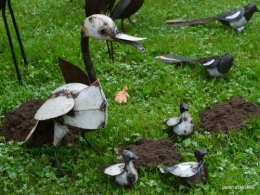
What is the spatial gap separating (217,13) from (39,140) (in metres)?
3.99

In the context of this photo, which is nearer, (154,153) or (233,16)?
(154,153)

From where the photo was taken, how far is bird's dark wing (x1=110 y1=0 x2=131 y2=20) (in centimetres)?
496

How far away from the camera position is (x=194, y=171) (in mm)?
3215

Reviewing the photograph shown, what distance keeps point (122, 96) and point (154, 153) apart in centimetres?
115

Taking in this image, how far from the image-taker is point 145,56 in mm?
5434

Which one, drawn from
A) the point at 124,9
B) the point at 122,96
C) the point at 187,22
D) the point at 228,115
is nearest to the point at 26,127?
the point at 122,96

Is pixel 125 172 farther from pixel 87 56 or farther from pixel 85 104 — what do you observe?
pixel 87 56

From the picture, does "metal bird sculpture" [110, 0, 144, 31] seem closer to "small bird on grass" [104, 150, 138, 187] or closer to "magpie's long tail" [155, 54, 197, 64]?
Result: "magpie's long tail" [155, 54, 197, 64]

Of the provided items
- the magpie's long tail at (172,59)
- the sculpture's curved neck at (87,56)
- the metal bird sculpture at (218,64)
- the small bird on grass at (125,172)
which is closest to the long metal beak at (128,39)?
the sculpture's curved neck at (87,56)

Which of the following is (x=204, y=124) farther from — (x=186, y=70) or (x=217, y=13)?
(x=217, y=13)

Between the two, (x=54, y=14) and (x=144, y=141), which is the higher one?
(x=54, y=14)

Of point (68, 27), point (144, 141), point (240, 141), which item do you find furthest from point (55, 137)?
point (68, 27)

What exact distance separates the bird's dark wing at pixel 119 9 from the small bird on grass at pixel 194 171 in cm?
218

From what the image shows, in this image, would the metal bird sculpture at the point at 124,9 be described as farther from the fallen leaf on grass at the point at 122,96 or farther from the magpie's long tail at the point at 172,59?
the fallen leaf on grass at the point at 122,96
